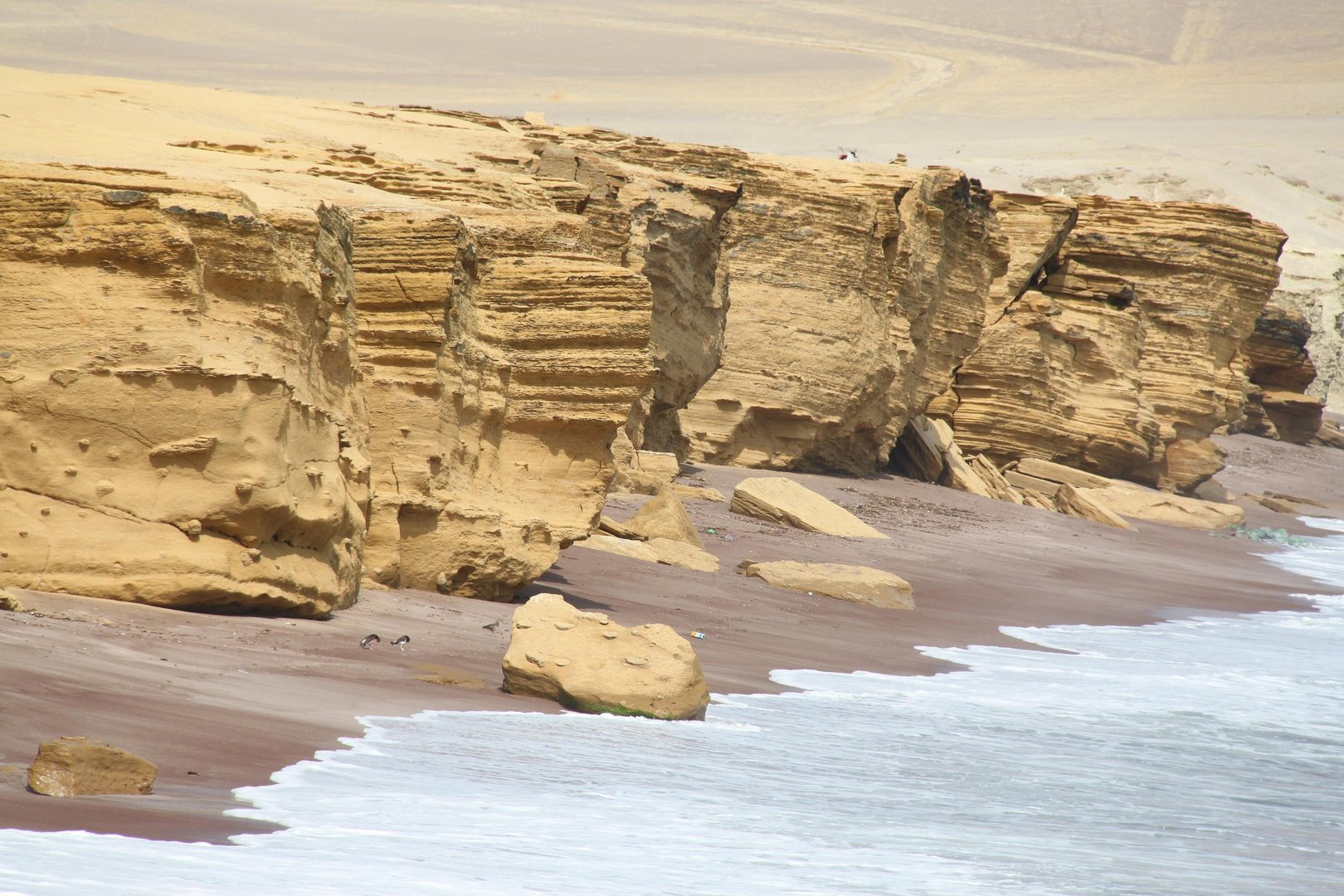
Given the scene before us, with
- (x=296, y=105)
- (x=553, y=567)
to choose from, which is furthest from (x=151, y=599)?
(x=296, y=105)

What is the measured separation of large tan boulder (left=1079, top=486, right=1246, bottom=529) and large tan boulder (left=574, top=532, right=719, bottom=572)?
1147 centimetres

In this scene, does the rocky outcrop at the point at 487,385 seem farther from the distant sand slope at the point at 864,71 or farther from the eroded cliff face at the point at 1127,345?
the distant sand slope at the point at 864,71

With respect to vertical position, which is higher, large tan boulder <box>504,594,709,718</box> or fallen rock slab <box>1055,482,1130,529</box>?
large tan boulder <box>504,594,709,718</box>

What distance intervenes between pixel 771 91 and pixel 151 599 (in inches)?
3633

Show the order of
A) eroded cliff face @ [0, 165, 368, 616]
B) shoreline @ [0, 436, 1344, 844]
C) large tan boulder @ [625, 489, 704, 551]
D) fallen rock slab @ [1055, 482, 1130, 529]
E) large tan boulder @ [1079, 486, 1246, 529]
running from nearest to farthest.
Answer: shoreline @ [0, 436, 1344, 844] < eroded cliff face @ [0, 165, 368, 616] < large tan boulder @ [625, 489, 704, 551] < fallen rock slab @ [1055, 482, 1130, 529] < large tan boulder @ [1079, 486, 1246, 529]

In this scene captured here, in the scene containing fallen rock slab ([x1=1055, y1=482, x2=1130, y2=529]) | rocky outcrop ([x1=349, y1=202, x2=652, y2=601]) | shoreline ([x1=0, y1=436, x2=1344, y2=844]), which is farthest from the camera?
fallen rock slab ([x1=1055, y1=482, x2=1130, y2=529])

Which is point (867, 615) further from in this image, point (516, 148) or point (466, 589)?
point (516, 148)

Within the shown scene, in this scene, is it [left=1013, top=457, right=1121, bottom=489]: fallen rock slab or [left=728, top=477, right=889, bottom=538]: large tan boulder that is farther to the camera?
[left=1013, top=457, right=1121, bottom=489]: fallen rock slab

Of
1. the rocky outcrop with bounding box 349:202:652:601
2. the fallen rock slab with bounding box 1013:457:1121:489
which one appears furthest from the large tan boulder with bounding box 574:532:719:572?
the fallen rock slab with bounding box 1013:457:1121:489

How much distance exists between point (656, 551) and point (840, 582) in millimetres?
1553

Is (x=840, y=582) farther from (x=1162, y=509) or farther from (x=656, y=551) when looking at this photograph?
(x=1162, y=509)

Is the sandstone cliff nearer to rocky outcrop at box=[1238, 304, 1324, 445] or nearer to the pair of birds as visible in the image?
the pair of birds

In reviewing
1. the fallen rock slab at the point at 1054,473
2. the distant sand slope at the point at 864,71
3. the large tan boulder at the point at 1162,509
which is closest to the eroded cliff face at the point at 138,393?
the large tan boulder at the point at 1162,509

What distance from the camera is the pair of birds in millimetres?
7725
